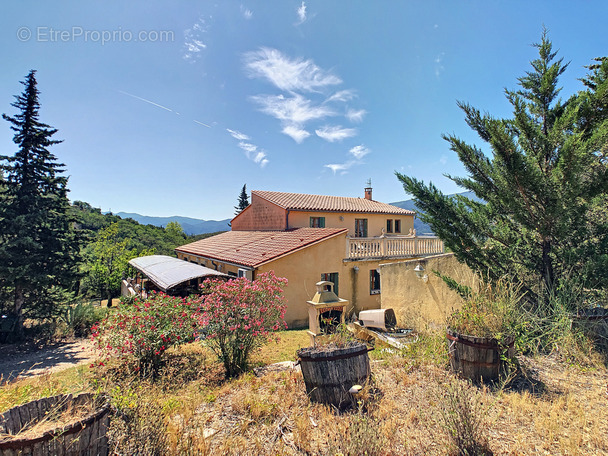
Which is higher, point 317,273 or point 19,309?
point 317,273

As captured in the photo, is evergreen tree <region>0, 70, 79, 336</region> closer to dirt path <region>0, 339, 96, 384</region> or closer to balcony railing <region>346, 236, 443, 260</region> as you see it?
dirt path <region>0, 339, 96, 384</region>

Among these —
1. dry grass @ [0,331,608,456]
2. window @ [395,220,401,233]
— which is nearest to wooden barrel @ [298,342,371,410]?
dry grass @ [0,331,608,456]

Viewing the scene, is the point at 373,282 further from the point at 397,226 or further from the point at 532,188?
the point at 397,226

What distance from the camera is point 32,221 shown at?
483 inches

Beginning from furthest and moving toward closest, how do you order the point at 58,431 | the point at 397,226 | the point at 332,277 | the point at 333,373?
the point at 397,226, the point at 332,277, the point at 333,373, the point at 58,431

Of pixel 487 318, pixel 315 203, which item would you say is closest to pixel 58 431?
pixel 487 318

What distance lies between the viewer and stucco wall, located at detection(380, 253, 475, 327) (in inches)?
380

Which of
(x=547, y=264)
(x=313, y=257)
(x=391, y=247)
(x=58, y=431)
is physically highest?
(x=391, y=247)

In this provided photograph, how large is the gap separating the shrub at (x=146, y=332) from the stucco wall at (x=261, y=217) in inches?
615

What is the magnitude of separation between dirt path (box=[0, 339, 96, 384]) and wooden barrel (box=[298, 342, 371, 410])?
811 centimetres

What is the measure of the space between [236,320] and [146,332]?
200cm

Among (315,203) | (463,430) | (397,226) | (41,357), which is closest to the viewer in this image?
(463,430)

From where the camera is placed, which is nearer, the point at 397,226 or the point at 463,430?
the point at 463,430

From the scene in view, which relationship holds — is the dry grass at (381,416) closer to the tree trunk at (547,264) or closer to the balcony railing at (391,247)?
the tree trunk at (547,264)
